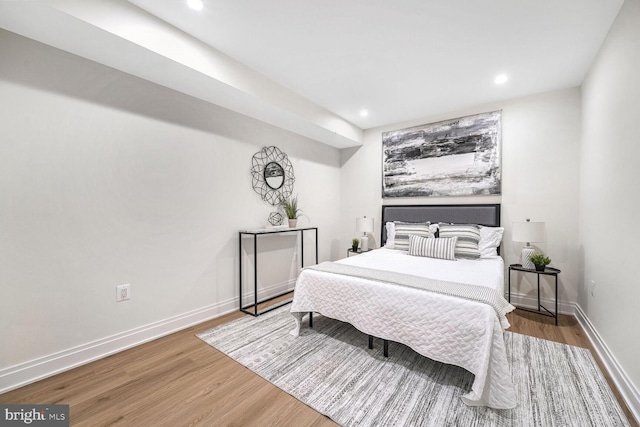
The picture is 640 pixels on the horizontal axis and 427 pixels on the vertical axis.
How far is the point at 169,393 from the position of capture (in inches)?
67.6

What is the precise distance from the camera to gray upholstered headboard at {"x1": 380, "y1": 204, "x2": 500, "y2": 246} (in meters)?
3.34

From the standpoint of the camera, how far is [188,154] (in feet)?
8.77

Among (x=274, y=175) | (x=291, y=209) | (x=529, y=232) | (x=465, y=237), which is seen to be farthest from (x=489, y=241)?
(x=274, y=175)

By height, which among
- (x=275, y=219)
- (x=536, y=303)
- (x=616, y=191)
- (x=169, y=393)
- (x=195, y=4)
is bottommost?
(x=169, y=393)

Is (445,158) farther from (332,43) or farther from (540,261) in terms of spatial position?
(332,43)

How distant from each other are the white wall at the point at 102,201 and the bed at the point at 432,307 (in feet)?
4.09

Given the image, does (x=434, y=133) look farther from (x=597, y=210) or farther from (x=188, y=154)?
(x=188, y=154)

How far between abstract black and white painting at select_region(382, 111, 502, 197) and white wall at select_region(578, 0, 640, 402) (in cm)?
93

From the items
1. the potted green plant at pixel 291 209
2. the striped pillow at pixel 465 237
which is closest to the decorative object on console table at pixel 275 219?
the potted green plant at pixel 291 209

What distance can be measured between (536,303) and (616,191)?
1.82 m

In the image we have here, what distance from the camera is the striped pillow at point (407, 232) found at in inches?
135

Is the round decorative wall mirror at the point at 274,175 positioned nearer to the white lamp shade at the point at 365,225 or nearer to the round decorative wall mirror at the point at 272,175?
the round decorative wall mirror at the point at 272,175

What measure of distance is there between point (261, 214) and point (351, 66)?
78.8 inches

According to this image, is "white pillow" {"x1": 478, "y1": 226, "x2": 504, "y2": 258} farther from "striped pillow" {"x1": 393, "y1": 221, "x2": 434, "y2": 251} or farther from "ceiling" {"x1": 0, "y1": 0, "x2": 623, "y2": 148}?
"ceiling" {"x1": 0, "y1": 0, "x2": 623, "y2": 148}
